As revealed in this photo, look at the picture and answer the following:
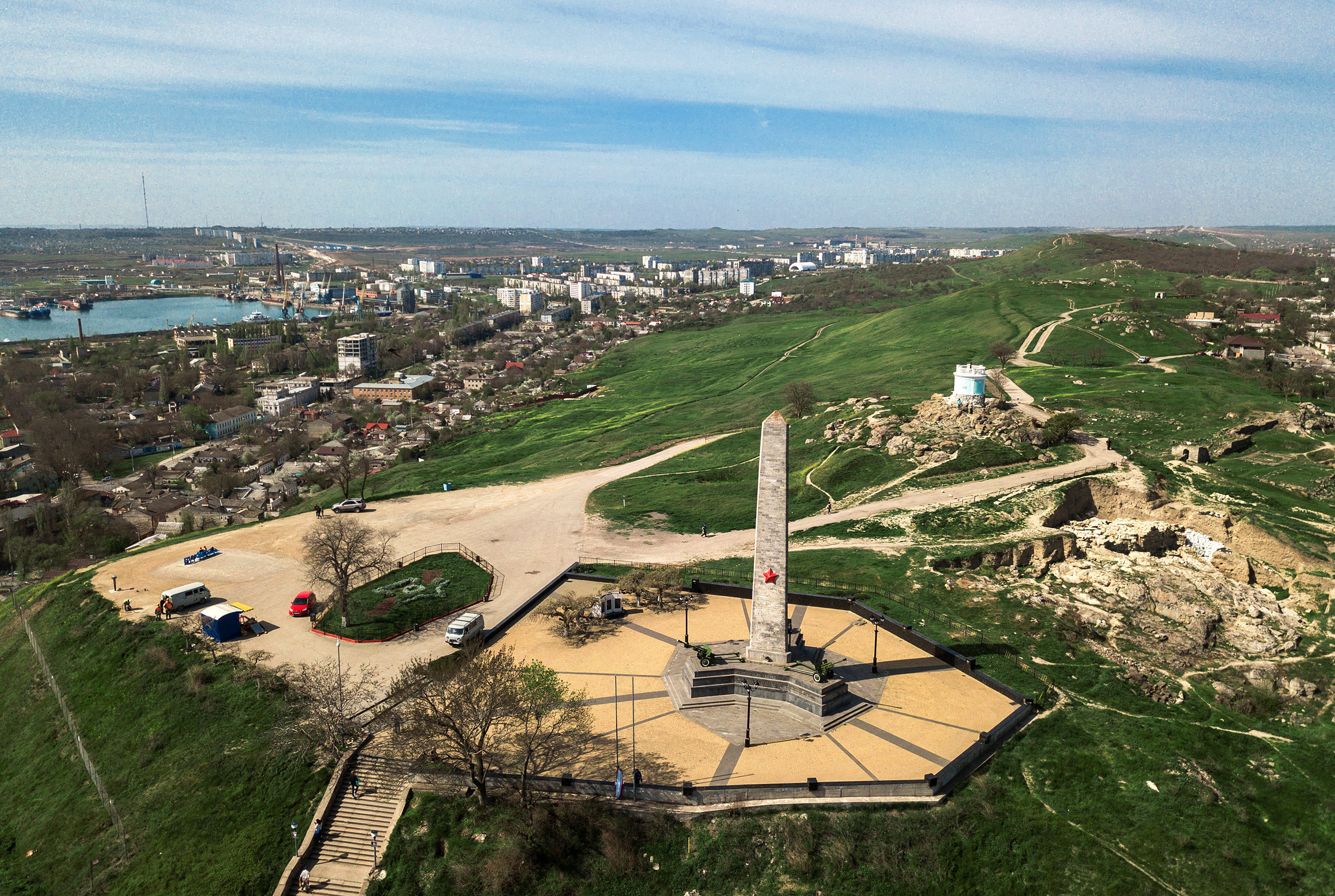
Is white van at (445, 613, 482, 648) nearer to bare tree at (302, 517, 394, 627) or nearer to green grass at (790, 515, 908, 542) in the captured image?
bare tree at (302, 517, 394, 627)

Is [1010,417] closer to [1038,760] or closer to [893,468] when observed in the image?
[893,468]

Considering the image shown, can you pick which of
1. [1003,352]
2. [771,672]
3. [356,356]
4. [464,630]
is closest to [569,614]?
[464,630]

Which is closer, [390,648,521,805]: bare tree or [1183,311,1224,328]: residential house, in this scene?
[390,648,521,805]: bare tree

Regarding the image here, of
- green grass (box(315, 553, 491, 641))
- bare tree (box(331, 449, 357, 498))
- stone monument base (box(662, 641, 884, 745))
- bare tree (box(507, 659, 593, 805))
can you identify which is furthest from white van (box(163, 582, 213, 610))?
stone monument base (box(662, 641, 884, 745))

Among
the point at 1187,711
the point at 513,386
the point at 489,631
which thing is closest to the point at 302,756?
the point at 489,631

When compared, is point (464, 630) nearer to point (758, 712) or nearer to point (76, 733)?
point (758, 712)

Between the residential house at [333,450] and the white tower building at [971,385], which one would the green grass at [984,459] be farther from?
the residential house at [333,450]

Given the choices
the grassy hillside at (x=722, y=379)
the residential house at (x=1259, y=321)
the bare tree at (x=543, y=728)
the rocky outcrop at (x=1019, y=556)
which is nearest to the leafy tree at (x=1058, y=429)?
the rocky outcrop at (x=1019, y=556)
